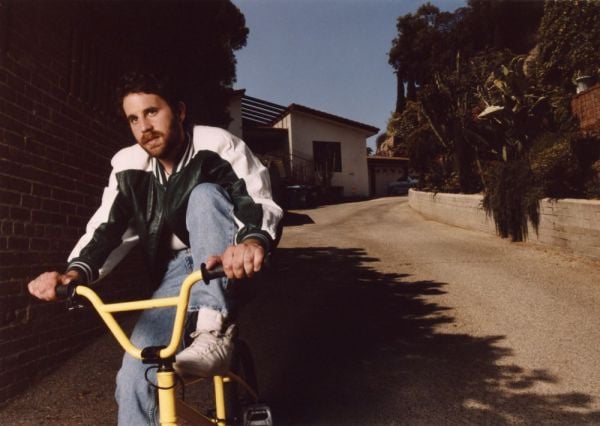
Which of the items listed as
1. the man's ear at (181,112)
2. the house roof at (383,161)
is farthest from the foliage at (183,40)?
the house roof at (383,161)

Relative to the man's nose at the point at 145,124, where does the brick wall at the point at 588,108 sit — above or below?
above

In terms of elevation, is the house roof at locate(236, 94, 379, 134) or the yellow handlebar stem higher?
the house roof at locate(236, 94, 379, 134)

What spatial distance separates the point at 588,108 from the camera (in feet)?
34.0

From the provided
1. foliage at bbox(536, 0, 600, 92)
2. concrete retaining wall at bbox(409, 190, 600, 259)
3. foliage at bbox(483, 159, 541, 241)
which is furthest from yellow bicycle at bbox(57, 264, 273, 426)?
foliage at bbox(536, 0, 600, 92)

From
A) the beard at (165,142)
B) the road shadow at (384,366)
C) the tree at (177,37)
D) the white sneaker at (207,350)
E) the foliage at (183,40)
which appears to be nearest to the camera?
the white sneaker at (207,350)

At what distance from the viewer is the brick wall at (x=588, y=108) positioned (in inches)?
394

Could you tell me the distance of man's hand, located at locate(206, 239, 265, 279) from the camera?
1.55 metres

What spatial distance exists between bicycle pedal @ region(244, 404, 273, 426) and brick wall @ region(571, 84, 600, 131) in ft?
32.3

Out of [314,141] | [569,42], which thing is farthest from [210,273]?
[314,141]

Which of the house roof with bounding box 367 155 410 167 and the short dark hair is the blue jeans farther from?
the house roof with bounding box 367 155 410 167

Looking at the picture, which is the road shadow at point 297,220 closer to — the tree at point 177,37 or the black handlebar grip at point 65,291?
the tree at point 177,37

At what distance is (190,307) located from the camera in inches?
76.7

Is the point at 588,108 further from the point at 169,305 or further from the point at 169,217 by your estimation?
the point at 169,305

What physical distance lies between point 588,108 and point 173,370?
1126 cm
